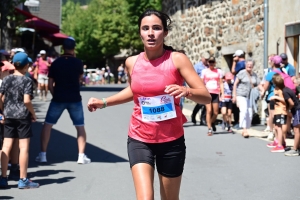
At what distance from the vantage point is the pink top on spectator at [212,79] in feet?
46.0

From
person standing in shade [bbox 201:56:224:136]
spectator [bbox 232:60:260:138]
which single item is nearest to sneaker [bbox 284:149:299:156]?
spectator [bbox 232:60:260:138]

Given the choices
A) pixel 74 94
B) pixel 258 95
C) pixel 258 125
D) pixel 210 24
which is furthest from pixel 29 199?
pixel 210 24

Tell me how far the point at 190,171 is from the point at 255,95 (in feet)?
17.7

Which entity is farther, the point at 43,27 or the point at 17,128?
the point at 43,27

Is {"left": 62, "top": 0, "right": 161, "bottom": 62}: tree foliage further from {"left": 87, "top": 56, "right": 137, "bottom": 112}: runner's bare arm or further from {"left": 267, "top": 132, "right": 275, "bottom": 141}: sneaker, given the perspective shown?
{"left": 87, "top": 56, "right": 137, "bottom": 112}: runner's bare arm

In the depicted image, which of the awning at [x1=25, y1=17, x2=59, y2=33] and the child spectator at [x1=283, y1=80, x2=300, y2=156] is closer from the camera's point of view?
the child spectator at [x1=283, y1=80, x2=300, y2=156]

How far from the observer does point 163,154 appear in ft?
16.5

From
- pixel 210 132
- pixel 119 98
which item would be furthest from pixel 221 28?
pixel 119 98

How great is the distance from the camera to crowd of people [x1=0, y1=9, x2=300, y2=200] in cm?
498

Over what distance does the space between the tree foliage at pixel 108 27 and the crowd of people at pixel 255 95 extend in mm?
30007

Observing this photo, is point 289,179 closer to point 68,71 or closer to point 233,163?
point 233,163

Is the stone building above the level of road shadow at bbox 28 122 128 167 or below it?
above

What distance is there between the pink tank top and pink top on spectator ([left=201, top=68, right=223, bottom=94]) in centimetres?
898

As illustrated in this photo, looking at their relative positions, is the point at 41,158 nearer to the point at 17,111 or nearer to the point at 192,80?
the point at 17,111
